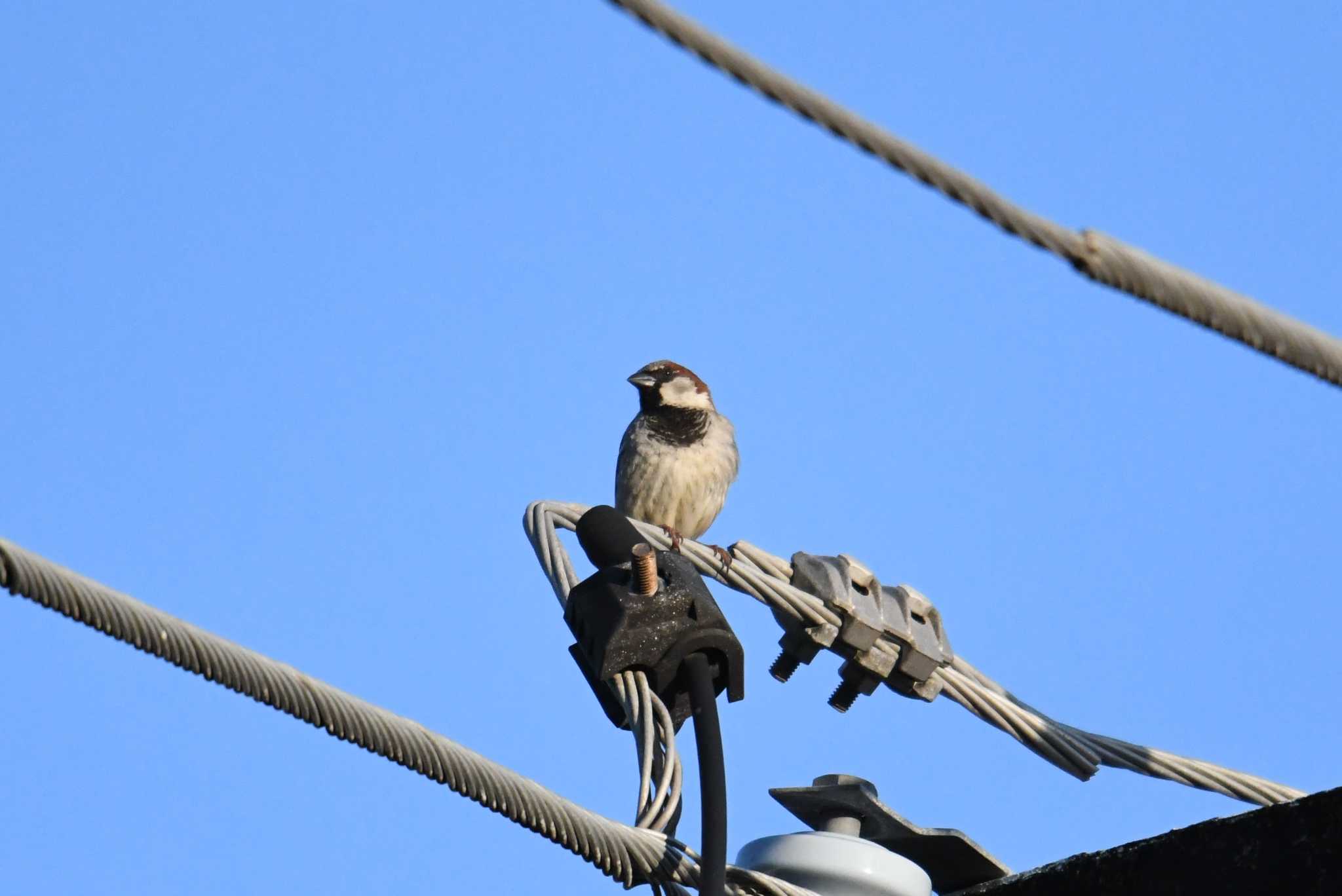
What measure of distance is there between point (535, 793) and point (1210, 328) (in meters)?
1.05

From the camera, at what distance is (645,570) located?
8.93 ft

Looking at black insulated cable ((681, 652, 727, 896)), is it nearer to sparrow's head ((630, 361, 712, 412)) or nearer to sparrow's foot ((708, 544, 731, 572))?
sparrow's foot ((708, 544, 731, 572))

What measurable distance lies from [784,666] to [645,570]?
1083 mm

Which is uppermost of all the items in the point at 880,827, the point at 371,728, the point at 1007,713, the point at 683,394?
the point at 683,394

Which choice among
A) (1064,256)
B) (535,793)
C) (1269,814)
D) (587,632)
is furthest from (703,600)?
(1064,256)

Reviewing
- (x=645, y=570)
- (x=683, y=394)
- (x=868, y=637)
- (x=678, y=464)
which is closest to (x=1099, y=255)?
(x=645, y=570)

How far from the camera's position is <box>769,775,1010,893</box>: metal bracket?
9.92 ft

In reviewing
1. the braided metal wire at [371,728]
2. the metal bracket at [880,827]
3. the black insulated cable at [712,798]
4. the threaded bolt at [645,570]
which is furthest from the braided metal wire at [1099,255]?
the metal bracket at [880,827]

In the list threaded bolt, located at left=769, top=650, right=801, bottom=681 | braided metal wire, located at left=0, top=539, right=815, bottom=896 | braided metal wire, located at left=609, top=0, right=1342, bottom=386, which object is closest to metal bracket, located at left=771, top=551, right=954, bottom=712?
threaded bolt, located at left=769, top=650, right=801, bottom=681

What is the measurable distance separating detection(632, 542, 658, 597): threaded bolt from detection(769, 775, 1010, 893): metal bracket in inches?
19.0

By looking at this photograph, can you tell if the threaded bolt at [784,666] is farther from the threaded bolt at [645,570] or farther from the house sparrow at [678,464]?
the house sparrow at [678,464]

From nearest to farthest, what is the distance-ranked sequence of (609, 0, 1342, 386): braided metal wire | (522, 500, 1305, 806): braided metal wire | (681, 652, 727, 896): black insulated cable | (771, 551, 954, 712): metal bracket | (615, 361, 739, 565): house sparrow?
1. (609, 0, 1342, 386): braided metal wire
2. (681, 652, 727, 896): black insulated cable
3. (522, 500, 1305, 806): braided metal wire
4. (771, 551, 954, 712): metal bracket
5. (615, 361, 739, 565): house sparrow

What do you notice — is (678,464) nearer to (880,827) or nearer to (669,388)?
(669,388)

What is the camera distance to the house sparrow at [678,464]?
720 centimetres
